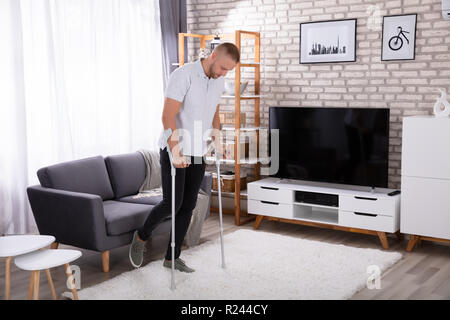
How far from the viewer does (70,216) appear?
3645 millimetres

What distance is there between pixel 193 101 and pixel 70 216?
1.24 meters

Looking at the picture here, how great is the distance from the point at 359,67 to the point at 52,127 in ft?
9.21

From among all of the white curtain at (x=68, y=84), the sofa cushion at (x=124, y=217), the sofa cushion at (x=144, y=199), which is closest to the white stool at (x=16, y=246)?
the sofa cushion at (x=124, y=217)

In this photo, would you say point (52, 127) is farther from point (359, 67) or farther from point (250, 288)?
point (359, 67)

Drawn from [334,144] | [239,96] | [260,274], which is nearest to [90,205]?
[260,274]

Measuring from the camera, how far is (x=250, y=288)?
3266mm

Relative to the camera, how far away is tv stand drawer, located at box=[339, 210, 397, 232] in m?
4.23

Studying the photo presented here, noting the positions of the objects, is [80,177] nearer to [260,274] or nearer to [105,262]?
[105,262]

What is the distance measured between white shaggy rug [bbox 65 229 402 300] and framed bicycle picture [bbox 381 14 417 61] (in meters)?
1.68

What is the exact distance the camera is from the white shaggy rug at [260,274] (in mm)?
3178

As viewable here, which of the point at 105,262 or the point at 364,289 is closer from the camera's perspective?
the point at 364,289

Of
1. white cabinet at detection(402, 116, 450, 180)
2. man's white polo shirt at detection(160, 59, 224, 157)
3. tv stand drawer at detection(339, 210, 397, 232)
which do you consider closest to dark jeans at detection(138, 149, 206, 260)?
man's white polo shirt at detection(160, 59, 224, 157)

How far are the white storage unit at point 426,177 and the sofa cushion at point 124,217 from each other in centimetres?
204

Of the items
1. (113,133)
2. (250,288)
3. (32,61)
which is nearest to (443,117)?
(250,288)
